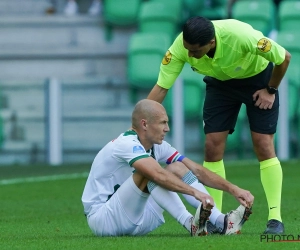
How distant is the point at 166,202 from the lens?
255 inches

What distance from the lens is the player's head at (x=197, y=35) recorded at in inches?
265

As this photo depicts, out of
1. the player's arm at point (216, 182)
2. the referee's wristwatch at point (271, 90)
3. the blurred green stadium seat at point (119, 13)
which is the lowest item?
the blurred green stadium seat at point (119, 13)

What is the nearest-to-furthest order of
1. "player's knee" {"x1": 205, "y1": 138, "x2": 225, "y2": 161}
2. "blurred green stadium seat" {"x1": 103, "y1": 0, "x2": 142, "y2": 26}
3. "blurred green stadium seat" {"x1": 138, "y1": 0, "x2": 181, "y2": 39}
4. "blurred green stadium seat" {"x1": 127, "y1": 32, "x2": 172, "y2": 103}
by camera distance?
"player's knee" {"x1": 205, "y1": 138, "x2": 225, "y2": 161}, "blurred green stadium seat" {"x1": 127, "y1": 32, "x2": 172, "y2": 103}, "blurred green stadium seat" {"x1": 138, "y1": 0, "x2": 181, "y2": 39}, "blurred green stadium seat" {"x1": 103, "y1": 0, "x2": 142, "y2": 26}

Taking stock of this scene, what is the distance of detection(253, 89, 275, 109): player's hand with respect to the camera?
7.33 meters

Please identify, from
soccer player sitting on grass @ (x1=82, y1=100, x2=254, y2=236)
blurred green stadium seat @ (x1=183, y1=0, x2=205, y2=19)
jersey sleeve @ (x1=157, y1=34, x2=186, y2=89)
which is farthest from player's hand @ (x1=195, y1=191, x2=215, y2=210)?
blurred green stadium seat @ (x1=183, y1=0, x2=205, y2=19)

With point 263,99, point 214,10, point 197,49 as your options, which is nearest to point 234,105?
point 263,99

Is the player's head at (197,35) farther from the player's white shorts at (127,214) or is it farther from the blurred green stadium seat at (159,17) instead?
the blurred green stadium seat at (159,17)

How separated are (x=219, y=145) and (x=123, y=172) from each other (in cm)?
113

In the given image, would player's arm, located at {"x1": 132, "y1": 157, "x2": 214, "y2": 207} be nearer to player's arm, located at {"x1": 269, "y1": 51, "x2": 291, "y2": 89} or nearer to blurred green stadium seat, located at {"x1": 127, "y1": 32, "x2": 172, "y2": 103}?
player's arm, located at {"x1": 269, "y1": 51, "x2": 291, "y2": 89}

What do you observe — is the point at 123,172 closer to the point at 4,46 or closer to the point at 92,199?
the point at 92,199

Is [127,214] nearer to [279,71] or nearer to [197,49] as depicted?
[197,49]

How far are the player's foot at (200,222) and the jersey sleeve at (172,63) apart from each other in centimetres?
135

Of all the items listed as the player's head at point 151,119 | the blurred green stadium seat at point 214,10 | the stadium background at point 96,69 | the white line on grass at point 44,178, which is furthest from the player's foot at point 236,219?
the blurred green stadium seat at point 214,10

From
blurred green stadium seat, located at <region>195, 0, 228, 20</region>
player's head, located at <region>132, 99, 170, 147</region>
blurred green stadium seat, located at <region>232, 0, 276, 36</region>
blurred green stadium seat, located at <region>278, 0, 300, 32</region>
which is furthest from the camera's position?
blurred green stadium seat, located at <region>195, 0, 228, 20</region>
